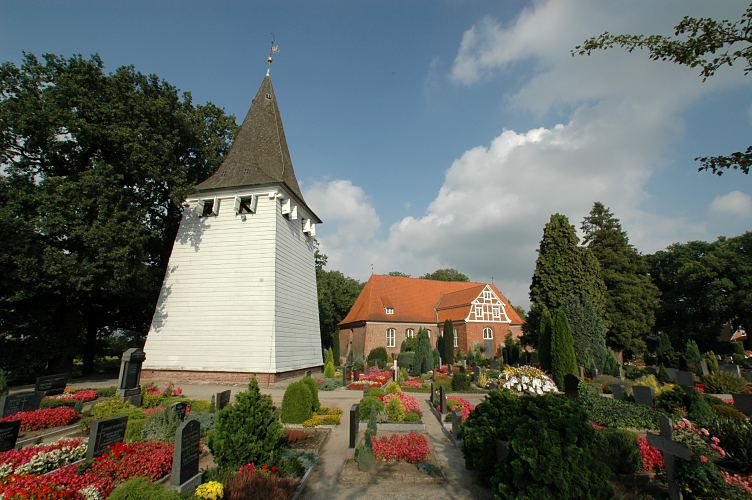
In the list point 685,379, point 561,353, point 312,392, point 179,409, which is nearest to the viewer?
point 179,409

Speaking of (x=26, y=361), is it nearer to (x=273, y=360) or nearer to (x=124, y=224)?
(x=124, y=224)

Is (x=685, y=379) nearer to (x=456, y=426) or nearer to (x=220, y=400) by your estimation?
→ (x=456, y=426)

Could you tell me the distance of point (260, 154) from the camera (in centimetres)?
2116

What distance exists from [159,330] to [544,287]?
22.5m

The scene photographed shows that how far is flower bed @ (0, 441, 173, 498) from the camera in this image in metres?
4.10

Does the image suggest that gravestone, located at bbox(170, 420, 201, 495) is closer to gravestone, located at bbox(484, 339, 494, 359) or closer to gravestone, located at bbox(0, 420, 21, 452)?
gravestone, located at bbox(0, 420, 21, 452)

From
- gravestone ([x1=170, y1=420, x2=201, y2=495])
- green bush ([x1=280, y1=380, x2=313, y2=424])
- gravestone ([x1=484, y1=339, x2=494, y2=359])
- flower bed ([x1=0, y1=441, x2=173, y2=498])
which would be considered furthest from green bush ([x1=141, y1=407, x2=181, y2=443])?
gravestone ([x1=484, y1=339, x2=494, y2=359])

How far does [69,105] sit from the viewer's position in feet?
56.4

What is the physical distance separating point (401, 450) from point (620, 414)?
7002 millimetres

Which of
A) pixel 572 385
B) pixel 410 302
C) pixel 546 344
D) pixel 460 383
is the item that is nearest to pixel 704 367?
pixel 546 344

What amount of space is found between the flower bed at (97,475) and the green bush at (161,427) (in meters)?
1.11

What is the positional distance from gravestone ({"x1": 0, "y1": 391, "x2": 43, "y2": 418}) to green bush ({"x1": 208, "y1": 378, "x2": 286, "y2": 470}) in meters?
7.79

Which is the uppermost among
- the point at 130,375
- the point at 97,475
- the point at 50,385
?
the point at 130,375

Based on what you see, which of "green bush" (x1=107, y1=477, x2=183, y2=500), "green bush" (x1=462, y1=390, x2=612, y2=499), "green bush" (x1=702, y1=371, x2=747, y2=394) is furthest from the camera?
"green bush" (x1=702, y1=371, x2=747, y2=394)
